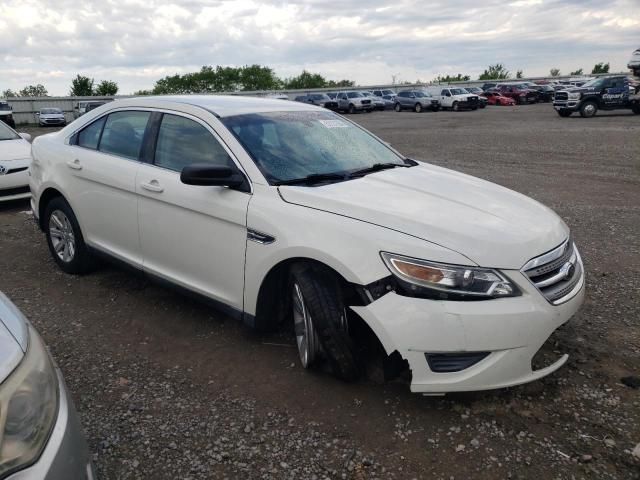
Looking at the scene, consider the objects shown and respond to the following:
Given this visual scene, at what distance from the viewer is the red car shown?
133 ft

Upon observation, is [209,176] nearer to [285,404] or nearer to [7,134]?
[285,404]

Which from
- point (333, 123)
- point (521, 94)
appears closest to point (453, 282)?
point (333, 123)

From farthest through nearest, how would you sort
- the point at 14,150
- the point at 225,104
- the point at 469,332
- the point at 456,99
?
the point at 456,99 < the point at 14,150 < the point at 225,104 < the point at 469,332

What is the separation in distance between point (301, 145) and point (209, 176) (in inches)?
31.0

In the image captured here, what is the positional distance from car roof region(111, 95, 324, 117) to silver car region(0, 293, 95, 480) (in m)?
2.27

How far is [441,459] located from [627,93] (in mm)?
25053

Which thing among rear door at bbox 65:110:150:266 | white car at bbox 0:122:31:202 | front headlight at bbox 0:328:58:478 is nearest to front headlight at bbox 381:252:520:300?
front headlight at bbox 0:328:58:478

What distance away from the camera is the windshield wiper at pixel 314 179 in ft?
10.6

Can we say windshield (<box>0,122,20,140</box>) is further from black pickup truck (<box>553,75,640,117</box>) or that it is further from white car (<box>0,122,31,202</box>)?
black pickup truck (<box>553,75,640,117</box>)

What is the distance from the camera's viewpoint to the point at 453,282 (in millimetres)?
2525

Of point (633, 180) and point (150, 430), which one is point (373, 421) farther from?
point (633, 180)

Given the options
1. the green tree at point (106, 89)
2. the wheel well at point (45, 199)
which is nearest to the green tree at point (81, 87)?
the green tree at point (106, 89)

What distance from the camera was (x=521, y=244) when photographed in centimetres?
270

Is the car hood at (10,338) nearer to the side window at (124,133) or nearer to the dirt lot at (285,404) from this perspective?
the dirt lot at (285,404)
